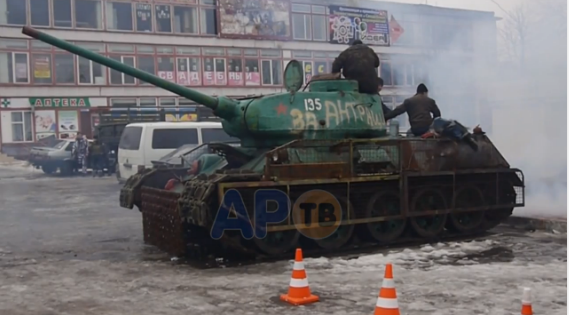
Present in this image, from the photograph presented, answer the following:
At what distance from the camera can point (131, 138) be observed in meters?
18.5

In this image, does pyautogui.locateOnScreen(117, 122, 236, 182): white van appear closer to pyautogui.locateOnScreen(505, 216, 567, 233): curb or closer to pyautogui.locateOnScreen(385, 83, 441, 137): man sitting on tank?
pyautogui.locateOnScreen(385, 83, 441, 137): man sitting on tank

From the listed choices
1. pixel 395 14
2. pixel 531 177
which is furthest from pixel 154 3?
pixel 531 177

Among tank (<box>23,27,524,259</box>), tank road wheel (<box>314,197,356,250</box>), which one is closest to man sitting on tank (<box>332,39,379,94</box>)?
tank (<box>23,27,524,259</box>)

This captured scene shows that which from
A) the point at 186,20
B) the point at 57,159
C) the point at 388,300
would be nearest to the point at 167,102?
the point at 186,20

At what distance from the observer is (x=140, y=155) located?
18.0 metres

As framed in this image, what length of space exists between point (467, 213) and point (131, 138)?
385 inches

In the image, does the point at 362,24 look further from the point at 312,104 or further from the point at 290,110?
the point at 290,110

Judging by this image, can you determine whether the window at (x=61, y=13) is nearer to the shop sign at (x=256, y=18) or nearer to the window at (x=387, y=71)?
the shop sign at (x=256, y=18)

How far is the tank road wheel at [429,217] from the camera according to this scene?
34.8 feet

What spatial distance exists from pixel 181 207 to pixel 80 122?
24395 mm

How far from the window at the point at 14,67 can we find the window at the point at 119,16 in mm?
3687

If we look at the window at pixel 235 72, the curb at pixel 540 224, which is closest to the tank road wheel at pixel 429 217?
the curb at pixel 540 224

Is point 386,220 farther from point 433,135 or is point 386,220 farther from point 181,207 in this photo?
point 181,207

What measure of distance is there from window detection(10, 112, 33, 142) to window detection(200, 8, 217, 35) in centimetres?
796
